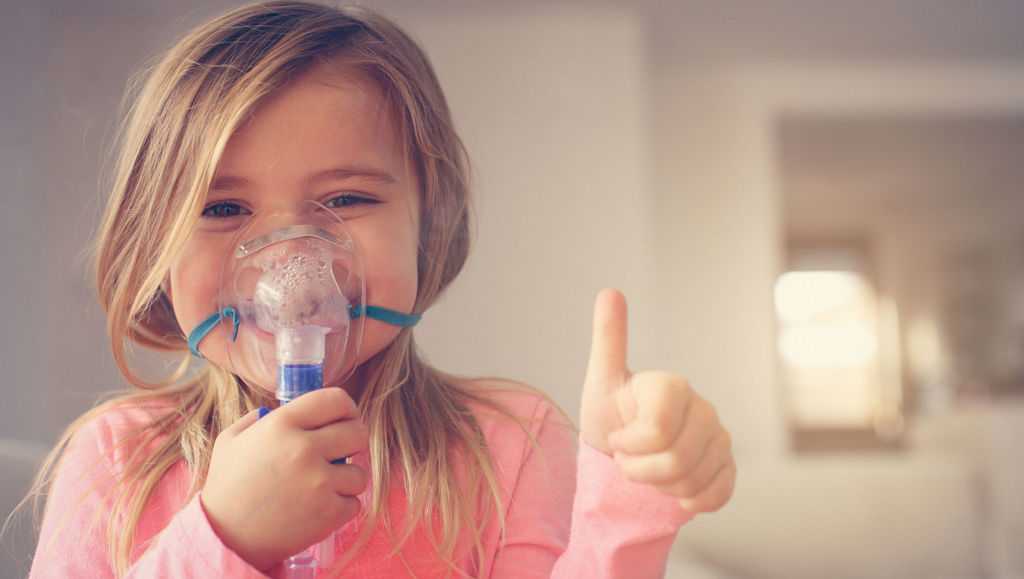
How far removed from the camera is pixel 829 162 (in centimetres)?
464

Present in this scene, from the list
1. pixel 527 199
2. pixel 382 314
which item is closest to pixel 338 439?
pixel 382 314

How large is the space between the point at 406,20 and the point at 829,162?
14.1ft

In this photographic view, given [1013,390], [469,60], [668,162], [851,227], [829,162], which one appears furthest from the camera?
[851,227]

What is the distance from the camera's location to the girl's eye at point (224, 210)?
19.8 inches

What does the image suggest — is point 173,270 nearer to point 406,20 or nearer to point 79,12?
point 406,20

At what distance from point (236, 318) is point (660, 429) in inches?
11.2

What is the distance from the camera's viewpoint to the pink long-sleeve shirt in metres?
0.39

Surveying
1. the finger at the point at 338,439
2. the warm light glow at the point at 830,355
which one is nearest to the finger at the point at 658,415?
the finger at the point at 338,439

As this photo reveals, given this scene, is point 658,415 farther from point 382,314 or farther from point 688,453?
point 382,314

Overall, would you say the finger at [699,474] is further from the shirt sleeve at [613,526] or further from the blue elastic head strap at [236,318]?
the blue elastic head strap at [236,318]

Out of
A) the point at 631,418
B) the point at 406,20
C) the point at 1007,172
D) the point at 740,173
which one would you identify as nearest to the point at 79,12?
the point at 406,20

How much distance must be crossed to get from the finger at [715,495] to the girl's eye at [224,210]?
0.32 meters

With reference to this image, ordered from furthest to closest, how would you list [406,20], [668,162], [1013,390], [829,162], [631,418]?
[1013,390] → [829,162] → [668,162] → [406,20] → [631,418]

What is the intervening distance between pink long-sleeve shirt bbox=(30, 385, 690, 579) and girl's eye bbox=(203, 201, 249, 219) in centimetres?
19
